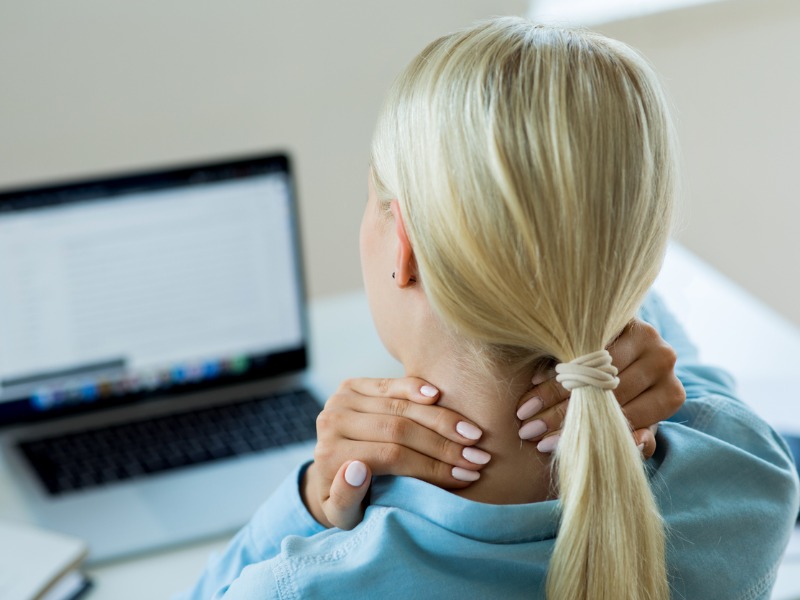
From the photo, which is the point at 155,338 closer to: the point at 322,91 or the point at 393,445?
the point at 393,445

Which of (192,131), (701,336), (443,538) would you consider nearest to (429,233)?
(443,538)

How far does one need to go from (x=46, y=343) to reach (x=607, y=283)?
3.03ft

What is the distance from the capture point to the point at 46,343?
1328 mm

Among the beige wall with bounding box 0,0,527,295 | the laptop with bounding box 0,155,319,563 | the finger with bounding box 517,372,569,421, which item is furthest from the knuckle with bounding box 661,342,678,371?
the beige wall with bounding box 0,0,527,295

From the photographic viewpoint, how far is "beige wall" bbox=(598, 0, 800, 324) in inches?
98.0

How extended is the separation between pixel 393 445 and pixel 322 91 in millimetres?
1642

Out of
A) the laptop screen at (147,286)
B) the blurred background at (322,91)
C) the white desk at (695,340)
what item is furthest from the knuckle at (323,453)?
the blurred background at (322,91)

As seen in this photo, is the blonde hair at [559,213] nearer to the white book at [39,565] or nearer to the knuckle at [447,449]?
the knuckle at [447,449]

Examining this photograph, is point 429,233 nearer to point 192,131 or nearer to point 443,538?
point 443,538

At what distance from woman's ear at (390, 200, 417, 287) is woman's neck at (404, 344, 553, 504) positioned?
0.20 ft

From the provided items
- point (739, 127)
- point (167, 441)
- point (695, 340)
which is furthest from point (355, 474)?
point (739, 127)

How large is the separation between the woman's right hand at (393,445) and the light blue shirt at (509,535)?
0.02 metres

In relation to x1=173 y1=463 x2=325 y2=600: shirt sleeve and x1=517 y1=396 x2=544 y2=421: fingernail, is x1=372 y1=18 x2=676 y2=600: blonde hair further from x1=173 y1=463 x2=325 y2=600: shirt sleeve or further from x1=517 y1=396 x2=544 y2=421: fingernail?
x1=173 y1=463 x2=325 y2=600: shirt sleeve

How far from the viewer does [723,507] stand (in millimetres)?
751
